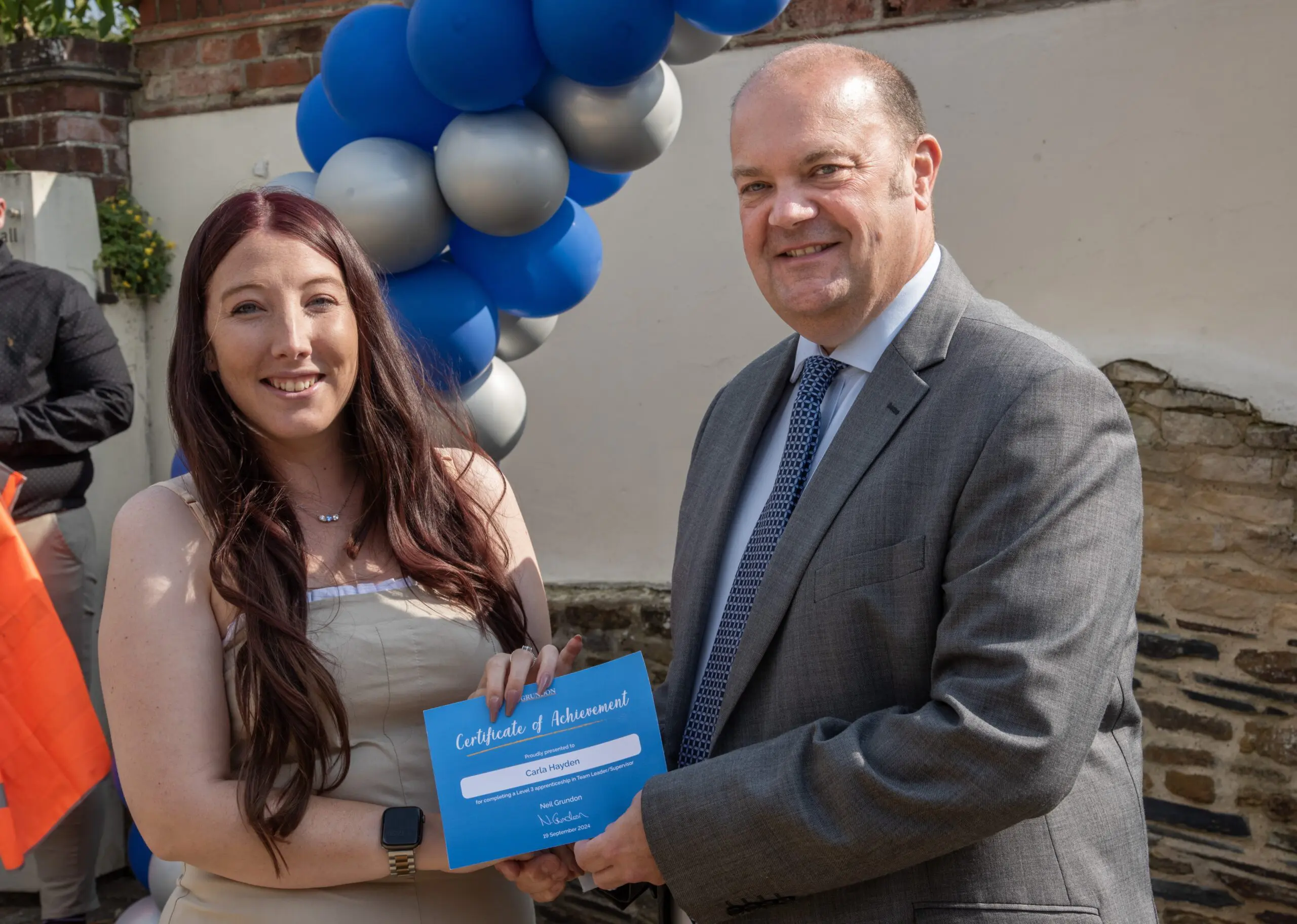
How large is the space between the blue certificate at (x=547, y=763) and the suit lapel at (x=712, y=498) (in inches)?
6.4

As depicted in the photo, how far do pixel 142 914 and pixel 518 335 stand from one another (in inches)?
75.5

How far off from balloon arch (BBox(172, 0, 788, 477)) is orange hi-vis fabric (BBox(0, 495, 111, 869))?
50.2 inches

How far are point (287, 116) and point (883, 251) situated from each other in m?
3.56

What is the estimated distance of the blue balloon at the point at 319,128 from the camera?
323 cm

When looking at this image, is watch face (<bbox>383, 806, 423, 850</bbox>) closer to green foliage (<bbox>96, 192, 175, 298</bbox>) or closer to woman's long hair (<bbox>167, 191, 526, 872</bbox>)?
woman's long hair (<bbox>167, 191, 526, 872</bbox>)

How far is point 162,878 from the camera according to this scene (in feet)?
10.6

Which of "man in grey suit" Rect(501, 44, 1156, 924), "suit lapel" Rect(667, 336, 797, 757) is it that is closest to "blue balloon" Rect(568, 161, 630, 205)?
"suit lapel" Rect(667, 336, 797, 757)

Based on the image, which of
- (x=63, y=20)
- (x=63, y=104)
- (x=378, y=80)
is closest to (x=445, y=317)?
(x=378, y=80)

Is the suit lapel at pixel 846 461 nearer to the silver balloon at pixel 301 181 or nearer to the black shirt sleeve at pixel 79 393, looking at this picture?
the silver balloon at pixel 301 181

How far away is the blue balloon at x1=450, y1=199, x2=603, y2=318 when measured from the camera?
309cm

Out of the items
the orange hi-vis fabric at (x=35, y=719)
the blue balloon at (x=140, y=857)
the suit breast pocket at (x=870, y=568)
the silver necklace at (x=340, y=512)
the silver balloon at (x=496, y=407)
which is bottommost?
the blue balloon at (x=140, y=857)

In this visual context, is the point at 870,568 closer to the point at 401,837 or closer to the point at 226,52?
the point at 401,837

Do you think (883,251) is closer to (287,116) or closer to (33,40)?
(287,116)

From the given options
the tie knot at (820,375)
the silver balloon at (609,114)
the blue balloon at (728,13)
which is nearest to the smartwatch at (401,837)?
the tie knot at (820,375)
